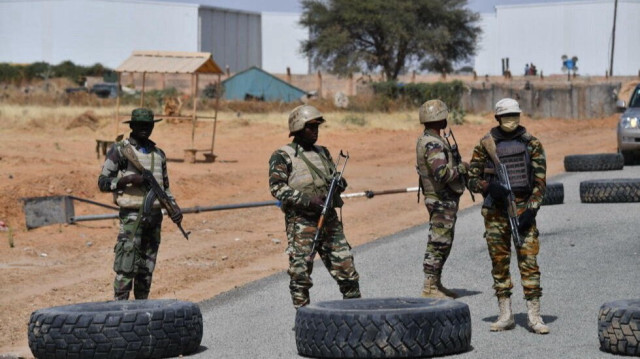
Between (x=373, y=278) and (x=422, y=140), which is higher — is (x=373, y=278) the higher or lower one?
the lower one

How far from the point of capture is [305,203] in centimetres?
902

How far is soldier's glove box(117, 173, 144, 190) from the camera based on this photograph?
31.1ft

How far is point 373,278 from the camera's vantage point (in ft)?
40.5

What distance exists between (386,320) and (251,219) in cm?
1208

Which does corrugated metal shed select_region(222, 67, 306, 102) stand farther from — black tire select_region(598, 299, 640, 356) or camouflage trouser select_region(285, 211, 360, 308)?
black tire select_region(598, 299, 640, 356)

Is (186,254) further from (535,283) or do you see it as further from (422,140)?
(535,283)

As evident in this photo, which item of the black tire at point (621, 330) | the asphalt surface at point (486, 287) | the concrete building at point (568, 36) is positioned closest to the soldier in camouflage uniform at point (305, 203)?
the asphalt surface at point (486, 287)

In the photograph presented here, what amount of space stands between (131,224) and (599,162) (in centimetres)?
1603

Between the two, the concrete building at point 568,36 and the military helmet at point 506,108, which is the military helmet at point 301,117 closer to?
the military helmet at point 506,108

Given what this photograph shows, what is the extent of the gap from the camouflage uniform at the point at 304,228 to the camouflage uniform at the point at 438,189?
1.08 m

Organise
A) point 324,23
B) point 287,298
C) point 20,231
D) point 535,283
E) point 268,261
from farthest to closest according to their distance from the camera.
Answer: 1. point 324,23
2. point 20,231
3. point 268,261
4. point 287,298
5. point 535,283

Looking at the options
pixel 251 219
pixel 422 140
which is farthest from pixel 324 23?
pixel 422 140

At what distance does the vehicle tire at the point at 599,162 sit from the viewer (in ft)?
78.1

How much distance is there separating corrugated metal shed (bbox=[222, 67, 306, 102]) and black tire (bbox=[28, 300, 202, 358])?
49192 mm
